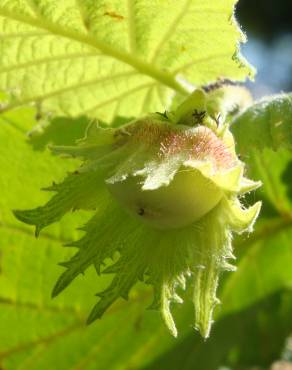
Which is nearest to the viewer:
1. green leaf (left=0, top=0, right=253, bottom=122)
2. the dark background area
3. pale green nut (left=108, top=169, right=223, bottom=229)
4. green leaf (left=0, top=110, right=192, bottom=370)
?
pale green nut (left=108, top=169, right=223, bottom=229)

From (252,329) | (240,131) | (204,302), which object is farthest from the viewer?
(252,329)

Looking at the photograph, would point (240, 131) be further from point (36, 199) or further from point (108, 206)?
point (36, 199)

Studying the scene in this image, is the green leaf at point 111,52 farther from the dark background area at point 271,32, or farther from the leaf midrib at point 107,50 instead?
the dark background area at point 271,32

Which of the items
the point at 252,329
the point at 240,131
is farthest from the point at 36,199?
the point at 252,329

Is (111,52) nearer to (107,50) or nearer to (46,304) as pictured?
(107,50)

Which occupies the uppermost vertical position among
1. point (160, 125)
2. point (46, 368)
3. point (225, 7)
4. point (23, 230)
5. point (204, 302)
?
point (225, 7)

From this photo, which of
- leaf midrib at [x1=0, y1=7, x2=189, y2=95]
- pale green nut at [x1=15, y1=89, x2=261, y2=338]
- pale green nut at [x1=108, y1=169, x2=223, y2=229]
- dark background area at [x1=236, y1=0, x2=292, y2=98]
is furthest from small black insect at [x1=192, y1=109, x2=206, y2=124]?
dark background area at [x1=236, y1=0, x2=292, y2=98]

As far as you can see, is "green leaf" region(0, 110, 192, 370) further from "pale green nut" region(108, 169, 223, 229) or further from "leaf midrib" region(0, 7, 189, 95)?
"pale green nut" region(108, 169, 223, 229)
